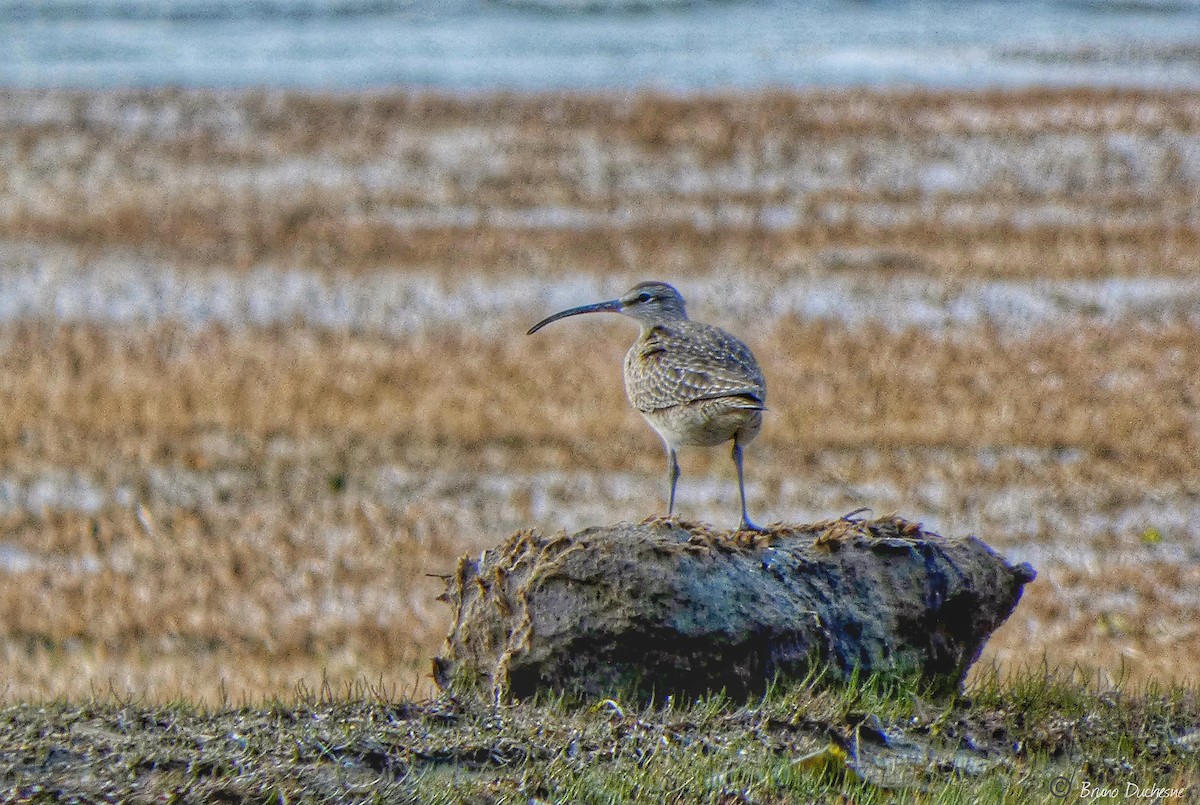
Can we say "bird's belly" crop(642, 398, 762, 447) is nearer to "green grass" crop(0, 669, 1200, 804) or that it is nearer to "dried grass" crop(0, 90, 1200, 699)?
"green grass" crop(0, 669, 1200, 804)

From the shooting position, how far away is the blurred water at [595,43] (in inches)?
1267

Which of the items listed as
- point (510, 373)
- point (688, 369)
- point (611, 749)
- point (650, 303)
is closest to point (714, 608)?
point (611, 749)

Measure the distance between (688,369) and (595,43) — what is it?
1245 inches

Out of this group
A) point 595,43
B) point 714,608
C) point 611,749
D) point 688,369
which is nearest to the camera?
point 611,749

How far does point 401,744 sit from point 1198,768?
2.93 meters

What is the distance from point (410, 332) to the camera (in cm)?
1867

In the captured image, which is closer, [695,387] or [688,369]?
[695,387]

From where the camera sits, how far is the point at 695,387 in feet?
25.4

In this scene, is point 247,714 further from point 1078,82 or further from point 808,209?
point 1078,82

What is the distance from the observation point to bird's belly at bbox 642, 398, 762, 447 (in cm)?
759

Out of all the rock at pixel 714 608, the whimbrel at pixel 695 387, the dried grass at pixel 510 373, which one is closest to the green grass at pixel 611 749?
the rock at pixel 714 608

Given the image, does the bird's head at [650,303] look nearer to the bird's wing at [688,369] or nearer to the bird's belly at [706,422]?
the bird's wing at [688,369]

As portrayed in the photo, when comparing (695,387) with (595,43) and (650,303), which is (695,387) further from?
(595,43)

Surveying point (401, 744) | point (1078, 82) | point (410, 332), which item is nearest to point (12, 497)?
point (410, 332)
